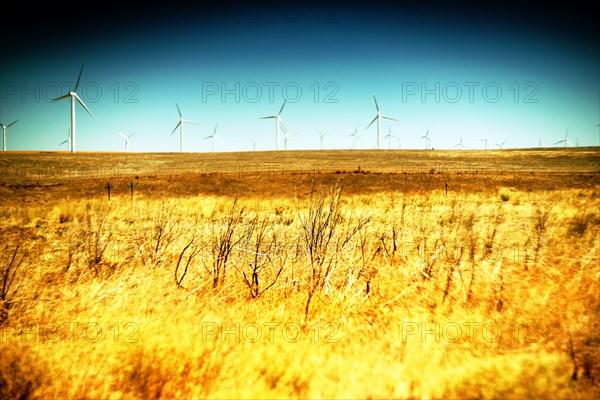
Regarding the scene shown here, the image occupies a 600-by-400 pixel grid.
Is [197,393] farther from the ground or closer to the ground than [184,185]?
closer to the ground


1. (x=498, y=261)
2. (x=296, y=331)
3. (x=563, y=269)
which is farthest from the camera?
(x=498, y=261)

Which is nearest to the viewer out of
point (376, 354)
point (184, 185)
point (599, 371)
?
point (599, 371)

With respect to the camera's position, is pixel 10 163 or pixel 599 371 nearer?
pixel 599 371

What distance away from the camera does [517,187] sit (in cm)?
2412

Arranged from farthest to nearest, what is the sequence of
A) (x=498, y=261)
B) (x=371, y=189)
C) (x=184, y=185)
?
(x=184, y=185) → (x=371, y=189) → (x=498, y=261)

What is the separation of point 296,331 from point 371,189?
22.1 m

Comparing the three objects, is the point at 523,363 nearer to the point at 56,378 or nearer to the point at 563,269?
the point at 563,269

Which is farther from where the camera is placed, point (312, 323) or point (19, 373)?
point (312, 323)

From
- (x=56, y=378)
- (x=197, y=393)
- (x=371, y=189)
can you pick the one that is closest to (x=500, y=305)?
(x=197, y=393)

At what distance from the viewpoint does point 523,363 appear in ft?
7.15

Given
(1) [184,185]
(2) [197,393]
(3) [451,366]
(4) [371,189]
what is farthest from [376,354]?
(1) [184,185]

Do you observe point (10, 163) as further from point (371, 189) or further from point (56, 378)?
point (56, 378)

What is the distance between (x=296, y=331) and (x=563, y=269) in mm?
3411

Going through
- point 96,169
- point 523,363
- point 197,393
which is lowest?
point 197,393
